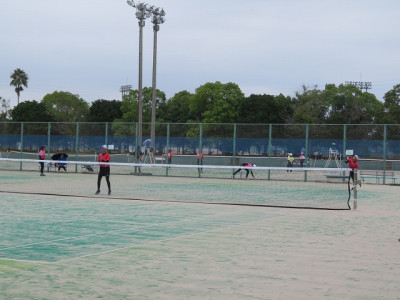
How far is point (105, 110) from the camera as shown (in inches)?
4080

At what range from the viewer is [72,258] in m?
8.52

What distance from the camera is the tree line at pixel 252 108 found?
7838 cm

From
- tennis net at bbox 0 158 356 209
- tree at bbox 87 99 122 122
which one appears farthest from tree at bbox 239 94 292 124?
tennis net at bbox 0 158 356 209

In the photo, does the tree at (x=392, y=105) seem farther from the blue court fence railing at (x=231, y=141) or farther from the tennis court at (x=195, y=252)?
the tennis court at (x=195, y=252)

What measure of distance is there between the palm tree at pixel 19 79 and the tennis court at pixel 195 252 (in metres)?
92.1

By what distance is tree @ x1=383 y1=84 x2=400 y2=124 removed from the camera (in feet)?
251

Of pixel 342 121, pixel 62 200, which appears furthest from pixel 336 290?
pixel 342 121

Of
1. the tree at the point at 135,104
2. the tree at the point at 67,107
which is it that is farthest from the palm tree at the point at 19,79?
the tree at the point at 135,104

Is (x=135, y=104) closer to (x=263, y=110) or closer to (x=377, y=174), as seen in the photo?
(x=263, y=110)

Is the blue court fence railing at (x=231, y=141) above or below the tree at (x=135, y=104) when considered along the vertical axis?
below

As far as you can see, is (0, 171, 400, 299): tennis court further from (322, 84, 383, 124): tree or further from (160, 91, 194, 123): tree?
(160, 91, 194, 123): tree

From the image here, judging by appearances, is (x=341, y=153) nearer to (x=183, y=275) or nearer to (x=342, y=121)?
(x=183, y=275)

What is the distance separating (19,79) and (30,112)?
9.62 metres

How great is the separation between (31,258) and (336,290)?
13.5ft
